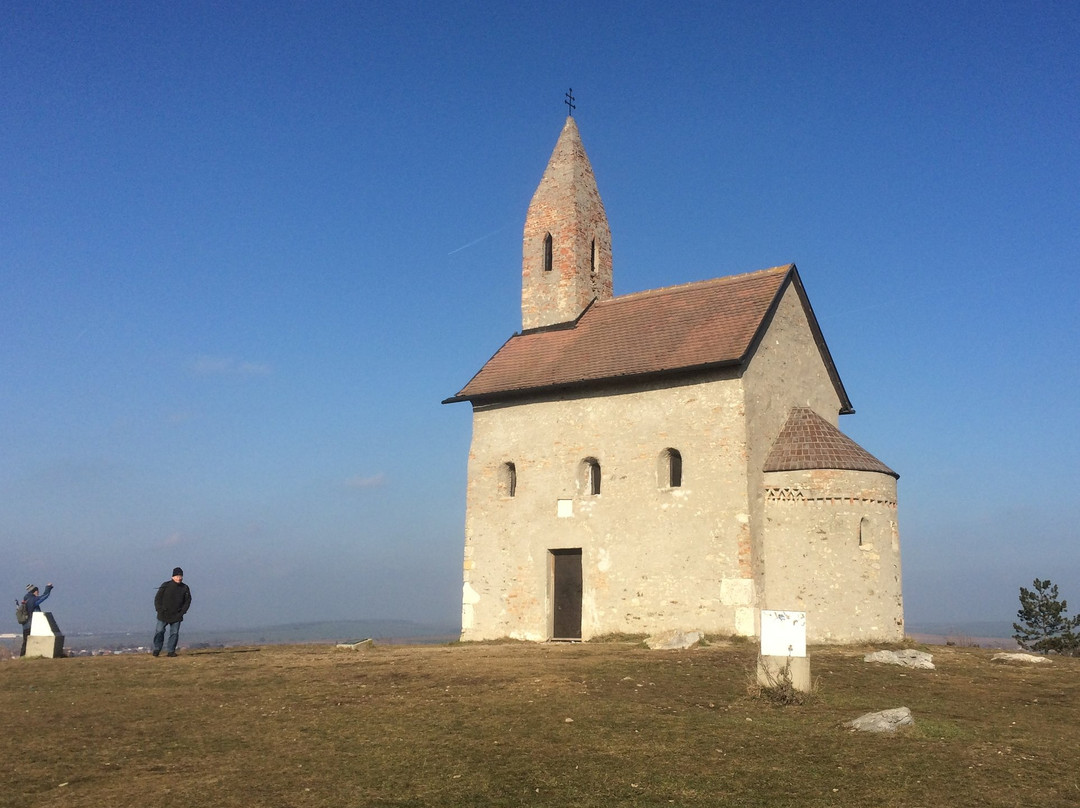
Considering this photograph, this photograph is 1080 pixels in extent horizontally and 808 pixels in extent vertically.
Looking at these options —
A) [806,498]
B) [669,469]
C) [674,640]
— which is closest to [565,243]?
[669,469]

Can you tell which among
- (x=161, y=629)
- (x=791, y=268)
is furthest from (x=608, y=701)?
(x=791, y=268)

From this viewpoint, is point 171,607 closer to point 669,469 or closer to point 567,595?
point 567,595

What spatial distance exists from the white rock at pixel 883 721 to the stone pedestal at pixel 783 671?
1.51 meters

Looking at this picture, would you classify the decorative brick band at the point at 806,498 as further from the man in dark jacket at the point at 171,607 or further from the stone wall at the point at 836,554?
Result: the man in dark jacket at the point at 171,607

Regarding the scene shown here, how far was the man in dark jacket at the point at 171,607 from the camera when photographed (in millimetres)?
17750

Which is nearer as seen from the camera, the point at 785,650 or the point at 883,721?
the point at 883,721

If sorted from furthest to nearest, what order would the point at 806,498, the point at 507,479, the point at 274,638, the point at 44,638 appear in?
the point at 274,638 < the point at 507,479 < the point at 806,498 < the point at 44,638

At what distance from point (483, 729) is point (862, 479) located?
13741 millimetres

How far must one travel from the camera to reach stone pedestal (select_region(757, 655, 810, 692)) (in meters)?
11.9

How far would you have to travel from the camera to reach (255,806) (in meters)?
7.92

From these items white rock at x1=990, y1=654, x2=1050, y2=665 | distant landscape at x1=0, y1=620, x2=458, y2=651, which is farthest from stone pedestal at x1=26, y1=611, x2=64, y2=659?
white rock at x1=990, y1=654, x2=1050, y2=665

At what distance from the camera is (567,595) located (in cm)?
2333

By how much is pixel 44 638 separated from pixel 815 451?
716 inches

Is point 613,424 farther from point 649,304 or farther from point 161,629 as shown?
point 161,629
